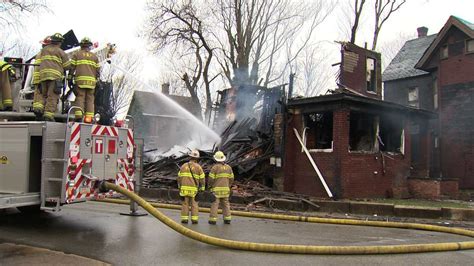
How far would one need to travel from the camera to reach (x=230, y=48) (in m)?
27.7

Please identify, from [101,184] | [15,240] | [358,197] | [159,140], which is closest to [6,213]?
[15,240]

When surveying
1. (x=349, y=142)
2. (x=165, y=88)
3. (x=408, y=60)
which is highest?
(x=165, y=88)

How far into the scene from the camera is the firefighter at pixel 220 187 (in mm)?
9180

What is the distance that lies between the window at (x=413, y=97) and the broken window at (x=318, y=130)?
35.6 feet

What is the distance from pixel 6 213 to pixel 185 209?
3.85 m

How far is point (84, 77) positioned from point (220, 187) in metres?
3.41

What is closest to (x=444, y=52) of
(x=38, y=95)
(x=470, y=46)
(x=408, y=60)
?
(x=470, y=46)

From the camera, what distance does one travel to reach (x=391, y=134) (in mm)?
15688

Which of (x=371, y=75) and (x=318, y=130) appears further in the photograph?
(x=371, y=75)

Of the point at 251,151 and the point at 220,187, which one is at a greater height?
the point at 251,151

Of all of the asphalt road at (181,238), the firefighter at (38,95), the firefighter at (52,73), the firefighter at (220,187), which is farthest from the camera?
the firefighter at (220,187)

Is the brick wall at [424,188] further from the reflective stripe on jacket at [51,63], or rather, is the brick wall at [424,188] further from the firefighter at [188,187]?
the reflective stripe on jacket at [51,63]

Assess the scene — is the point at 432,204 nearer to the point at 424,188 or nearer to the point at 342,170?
the point at 424,188

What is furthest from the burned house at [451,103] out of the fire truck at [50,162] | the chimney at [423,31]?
the fire truck at [50,162]
